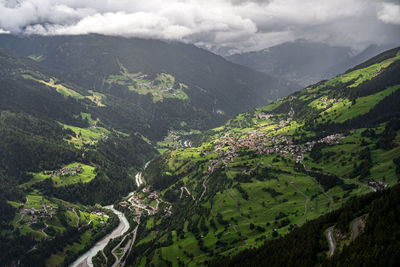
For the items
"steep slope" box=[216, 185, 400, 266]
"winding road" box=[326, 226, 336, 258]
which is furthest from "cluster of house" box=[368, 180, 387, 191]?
"winding road" box=[326, 226, 336, 258]

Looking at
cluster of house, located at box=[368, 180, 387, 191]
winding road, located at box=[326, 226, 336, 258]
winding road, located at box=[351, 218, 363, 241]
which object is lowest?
cluster of house, located at box=[368, 180, 387, 191]

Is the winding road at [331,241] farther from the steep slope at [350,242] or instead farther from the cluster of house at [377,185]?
the cluster of house at [377,185]

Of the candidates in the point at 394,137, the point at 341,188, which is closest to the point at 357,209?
the point at 341,188

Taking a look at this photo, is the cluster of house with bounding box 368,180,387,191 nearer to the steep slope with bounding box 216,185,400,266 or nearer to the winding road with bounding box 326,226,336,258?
the steep slope with bounding box 216,185,400,266

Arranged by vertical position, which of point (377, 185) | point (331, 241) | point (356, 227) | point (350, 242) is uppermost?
point (356, 227)

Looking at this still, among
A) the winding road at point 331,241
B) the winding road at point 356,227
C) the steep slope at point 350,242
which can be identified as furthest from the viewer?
the winding road at point 331,241

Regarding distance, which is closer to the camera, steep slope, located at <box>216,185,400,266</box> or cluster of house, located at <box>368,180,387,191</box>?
steep slope, located at <box>216,185,400,266</box>

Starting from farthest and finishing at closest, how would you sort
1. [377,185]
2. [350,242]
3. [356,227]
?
[377,185], [356,227], [350,242]

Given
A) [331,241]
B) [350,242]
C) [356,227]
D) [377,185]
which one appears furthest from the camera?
[377,185]

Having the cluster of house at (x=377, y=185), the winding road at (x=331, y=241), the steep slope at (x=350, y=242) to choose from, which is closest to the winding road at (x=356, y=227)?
the steep slope at (x=350, y=242)

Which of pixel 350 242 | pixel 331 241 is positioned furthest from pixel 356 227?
pixel 331 241

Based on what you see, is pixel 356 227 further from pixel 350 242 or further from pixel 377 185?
pixel 377 185
